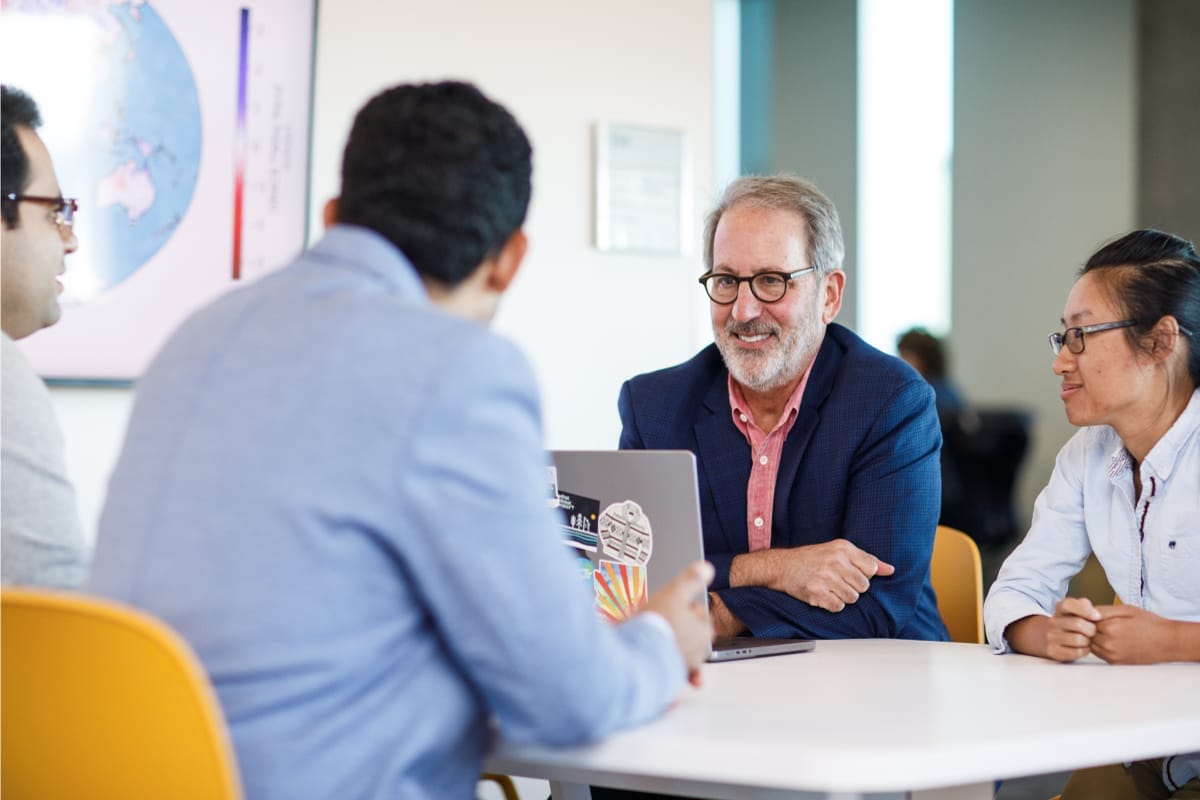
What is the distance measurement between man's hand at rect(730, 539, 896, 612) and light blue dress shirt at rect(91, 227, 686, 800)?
0.92m

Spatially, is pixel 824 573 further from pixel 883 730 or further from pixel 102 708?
pixel 102 708

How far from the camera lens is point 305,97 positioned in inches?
131

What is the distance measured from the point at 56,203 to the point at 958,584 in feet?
6.03

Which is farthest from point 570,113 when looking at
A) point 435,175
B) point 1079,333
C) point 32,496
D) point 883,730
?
point 883,730

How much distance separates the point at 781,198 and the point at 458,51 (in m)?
1.52

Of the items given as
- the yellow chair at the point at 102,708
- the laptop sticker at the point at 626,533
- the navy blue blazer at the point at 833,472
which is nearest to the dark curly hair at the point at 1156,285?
the navy blue blazer at the point at 833,472

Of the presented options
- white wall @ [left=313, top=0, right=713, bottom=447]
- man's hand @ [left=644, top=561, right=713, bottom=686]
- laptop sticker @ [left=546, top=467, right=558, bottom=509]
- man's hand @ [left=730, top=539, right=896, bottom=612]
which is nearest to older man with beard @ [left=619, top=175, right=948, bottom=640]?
man's hand @ [left=730, top=539, right=896, bottom=612]

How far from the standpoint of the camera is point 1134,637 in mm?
1741

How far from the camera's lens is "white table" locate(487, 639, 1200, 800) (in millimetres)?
1175

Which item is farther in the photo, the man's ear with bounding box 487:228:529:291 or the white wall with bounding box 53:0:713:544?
the white wall with bounding box 53:0:713:544

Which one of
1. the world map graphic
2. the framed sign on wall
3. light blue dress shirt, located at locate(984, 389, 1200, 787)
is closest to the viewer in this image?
light blue dress shirt, located at locate(984, 389, 1200, 787)

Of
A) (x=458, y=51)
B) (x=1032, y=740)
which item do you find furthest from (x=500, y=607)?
(x=458, y=51)

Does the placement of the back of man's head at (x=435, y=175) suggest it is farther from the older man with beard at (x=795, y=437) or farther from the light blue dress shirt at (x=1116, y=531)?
the light blue dress shirt at (x=1116, y=531)

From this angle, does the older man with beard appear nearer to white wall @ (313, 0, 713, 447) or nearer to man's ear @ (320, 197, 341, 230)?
man's ear @ (320, 197, 341, 230)
